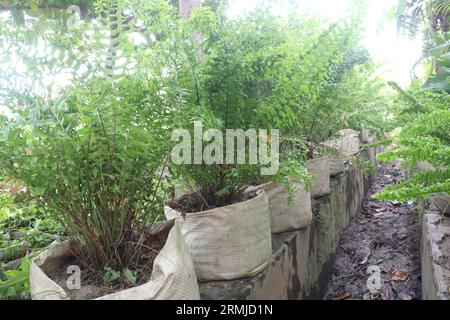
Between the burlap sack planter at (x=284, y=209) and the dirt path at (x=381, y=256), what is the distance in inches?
22.3

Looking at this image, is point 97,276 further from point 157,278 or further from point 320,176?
point 320,176

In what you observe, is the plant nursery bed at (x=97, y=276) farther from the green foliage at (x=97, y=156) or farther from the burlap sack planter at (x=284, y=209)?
the burlap sack planter at (x=284, y=209)

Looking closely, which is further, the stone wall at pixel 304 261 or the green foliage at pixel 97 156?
the stone wall at pixel 304 261

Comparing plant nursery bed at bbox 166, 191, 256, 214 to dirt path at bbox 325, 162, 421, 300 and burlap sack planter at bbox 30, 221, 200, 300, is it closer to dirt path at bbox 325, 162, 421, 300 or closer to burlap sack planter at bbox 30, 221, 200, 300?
burlap sack planter at bbox 30, 221, 200, 300

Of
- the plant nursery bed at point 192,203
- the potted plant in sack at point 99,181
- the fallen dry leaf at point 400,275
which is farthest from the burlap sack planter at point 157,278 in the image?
the fallen dry leaf at point 400,275

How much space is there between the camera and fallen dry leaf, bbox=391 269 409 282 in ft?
7.27

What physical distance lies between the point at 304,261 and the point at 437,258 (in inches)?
22.6

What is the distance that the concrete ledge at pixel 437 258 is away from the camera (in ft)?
4.24

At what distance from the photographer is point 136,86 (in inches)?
41.1

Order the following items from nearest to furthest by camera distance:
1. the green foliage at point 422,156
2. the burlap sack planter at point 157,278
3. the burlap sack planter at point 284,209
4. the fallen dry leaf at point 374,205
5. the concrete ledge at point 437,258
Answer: the burlap sack planter at point 157,278, the green foliage at point 422,156, the concrete ledge at point 437,258, the burlap sack planter at point 284,209, the fallen dry leaf at point 374,205

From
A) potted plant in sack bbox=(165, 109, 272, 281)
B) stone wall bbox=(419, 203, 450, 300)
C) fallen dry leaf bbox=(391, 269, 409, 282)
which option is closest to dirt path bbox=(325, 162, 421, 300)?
fallen dry leaf bbox=(391, 269, 409, 282)

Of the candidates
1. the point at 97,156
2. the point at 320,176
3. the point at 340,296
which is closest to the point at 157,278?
the point at 97,156

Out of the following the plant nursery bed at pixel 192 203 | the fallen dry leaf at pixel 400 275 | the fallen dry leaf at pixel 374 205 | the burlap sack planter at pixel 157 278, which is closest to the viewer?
the burlap sack planter at pixel 157 278
